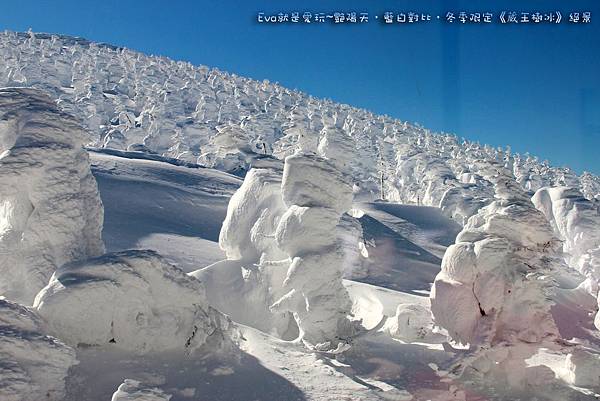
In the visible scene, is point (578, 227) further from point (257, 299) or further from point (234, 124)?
point (234, 124)

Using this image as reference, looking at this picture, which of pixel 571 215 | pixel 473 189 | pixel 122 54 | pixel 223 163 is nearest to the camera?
pixel 571 215

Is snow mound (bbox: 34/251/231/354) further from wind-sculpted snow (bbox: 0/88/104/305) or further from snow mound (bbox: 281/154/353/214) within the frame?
snow mound (bbox: 281/154/353/214)

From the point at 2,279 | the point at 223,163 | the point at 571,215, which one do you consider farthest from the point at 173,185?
the point at 571,215

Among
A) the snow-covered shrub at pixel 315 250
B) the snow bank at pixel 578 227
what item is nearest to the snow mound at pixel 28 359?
the snow-covered shrub at pixel 315 250

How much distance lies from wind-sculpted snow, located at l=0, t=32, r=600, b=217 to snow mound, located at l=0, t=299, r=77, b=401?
1118 centimetres

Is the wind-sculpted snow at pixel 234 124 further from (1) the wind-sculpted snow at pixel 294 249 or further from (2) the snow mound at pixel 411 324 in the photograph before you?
(2) the snow mound at pixel 411 324

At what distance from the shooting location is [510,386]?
12.3m

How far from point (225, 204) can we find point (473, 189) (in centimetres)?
1851

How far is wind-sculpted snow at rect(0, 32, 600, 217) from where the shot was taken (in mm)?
38938

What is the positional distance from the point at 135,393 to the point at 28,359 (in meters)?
1.72

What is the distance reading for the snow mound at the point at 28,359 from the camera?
269 inches

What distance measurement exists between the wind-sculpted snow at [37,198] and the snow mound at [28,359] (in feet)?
10.9

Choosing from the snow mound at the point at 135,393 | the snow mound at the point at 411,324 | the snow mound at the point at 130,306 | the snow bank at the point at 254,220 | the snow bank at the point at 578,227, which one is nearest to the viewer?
the snow mound at the point at 135,393

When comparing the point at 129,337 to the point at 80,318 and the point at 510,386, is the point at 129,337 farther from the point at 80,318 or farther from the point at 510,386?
the point at 510,386
